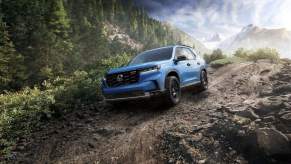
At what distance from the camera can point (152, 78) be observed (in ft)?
23.4

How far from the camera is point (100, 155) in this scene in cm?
580

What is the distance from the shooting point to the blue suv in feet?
23.4

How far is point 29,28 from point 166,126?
107 feet

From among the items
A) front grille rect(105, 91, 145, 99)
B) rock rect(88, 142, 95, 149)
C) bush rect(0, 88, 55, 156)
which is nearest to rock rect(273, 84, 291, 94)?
front grille rect(105, 91, 145, 99)

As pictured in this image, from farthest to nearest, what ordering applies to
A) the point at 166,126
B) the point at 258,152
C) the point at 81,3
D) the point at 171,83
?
the point at 81,3, the point at 171,83, the point at 166,126, the point at 258,152

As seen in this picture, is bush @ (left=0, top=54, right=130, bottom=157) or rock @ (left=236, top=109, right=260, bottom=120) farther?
bush @ (left=0, top=54, right=130, bottom=157)

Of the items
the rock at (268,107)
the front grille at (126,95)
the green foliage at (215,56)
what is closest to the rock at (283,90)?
the rock at (268,107)

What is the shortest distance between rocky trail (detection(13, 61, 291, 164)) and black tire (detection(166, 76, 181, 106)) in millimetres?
241

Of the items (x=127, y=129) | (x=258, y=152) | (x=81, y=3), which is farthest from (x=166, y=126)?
(x=81, y=3)

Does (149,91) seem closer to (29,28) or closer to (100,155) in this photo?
(100,155)

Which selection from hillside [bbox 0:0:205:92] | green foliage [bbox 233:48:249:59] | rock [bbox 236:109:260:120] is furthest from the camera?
hillside [bbox 0:0:205:92]

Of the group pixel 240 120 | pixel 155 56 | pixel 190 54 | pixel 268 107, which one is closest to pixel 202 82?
pixel 190 54

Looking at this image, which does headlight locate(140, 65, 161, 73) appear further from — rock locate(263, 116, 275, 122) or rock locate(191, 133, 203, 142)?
rock locate(263, 116, 275, 122)

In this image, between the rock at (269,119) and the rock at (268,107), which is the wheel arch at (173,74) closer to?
the rock at (268,107)
